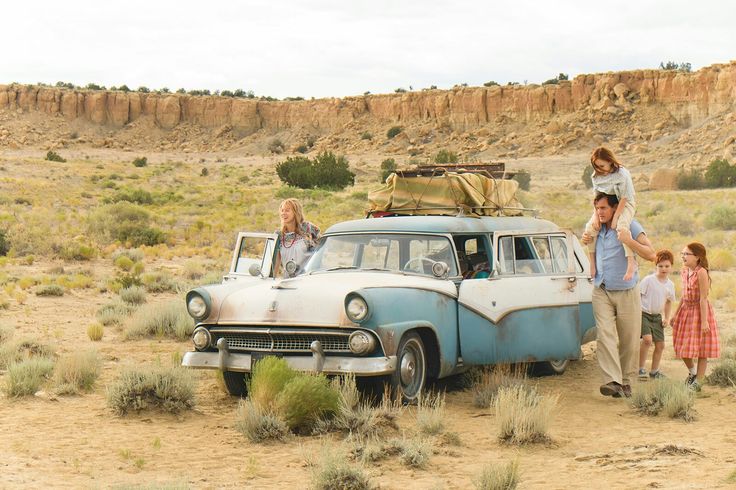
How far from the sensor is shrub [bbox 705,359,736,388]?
30.3 feet

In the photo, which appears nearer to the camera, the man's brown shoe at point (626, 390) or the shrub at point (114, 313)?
the man's brown shoe at point (626, 390)

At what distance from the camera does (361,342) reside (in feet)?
23.4

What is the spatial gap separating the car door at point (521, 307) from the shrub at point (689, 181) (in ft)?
139

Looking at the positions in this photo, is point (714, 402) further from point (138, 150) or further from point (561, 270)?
point (138, 150)

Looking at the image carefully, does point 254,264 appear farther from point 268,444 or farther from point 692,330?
point 692,330

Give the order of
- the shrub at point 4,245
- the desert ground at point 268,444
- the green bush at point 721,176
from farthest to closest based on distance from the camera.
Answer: the green bush at point 721,176, the shrub at point 4,245, the desert ground at point 268,444

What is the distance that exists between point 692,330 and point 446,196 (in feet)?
9.27

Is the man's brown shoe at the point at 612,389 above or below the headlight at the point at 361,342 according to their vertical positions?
below

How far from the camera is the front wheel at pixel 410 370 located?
295 inches

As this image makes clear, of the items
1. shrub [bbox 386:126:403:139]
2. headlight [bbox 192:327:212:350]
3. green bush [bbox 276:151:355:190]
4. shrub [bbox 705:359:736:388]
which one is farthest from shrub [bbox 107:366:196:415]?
shrub [bbox 386:126:403:139]

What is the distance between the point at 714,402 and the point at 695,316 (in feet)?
3.04

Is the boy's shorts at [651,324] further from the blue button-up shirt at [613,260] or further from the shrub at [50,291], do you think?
the shrub at [50,291]

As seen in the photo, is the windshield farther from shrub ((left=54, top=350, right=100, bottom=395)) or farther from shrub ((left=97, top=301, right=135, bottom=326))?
shrub ((left=97, top=301, right=135, bottom=326))

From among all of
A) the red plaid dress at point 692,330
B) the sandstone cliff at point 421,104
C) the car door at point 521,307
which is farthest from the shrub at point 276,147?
the red plaid dress at point 692,330
